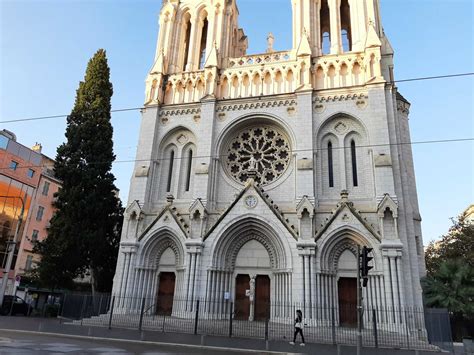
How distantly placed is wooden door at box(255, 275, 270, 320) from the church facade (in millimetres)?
80

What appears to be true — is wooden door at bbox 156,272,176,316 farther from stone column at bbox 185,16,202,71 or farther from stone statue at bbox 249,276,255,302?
stone column at bbox 185,16,202,71

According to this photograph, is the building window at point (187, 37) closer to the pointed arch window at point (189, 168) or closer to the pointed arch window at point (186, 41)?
the pointed arch window at point (186, 41)

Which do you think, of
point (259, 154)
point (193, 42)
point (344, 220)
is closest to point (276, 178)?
point (259, 154)

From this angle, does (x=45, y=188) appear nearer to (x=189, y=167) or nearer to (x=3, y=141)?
(x=3, y=141)

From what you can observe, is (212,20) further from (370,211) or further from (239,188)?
(370,211)

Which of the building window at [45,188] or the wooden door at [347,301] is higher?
the building window at [45,188]

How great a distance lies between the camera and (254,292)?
2064cm

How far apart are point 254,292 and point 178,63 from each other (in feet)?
58.0

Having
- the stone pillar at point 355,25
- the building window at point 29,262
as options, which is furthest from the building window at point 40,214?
the stone pillar at point 355,25

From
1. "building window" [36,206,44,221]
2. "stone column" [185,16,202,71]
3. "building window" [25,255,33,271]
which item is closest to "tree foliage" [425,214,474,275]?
"stone column" [185,16,202,71]

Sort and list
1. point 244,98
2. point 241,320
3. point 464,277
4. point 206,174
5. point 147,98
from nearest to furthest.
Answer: point 464,277 → point 241,320 → point 206,174 → point 244,98 → point 147,98

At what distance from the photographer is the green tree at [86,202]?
2267cm

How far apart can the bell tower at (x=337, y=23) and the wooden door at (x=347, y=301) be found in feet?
48.2

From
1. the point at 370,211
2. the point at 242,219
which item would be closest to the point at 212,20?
the point at 242,219
